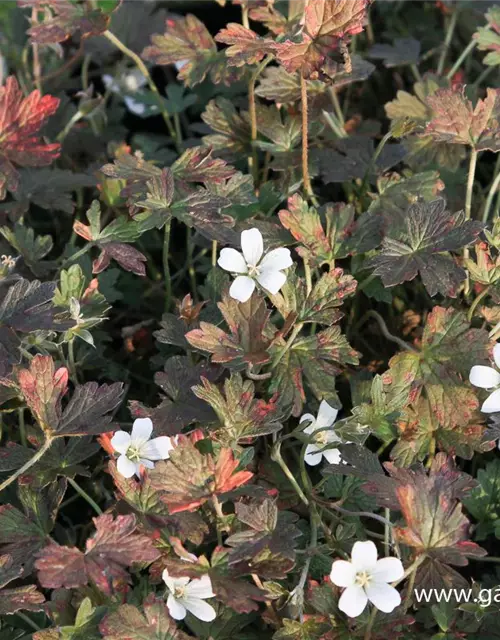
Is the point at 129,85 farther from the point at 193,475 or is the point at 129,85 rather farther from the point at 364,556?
the point at 364,556

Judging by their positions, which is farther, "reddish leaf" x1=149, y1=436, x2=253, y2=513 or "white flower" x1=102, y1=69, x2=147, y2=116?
"white flower" x1=102, y1=69, x2=147, y2=116

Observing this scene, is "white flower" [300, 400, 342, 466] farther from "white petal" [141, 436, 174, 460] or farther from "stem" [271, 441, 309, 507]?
"white petal" [141, 436, 174, 460]

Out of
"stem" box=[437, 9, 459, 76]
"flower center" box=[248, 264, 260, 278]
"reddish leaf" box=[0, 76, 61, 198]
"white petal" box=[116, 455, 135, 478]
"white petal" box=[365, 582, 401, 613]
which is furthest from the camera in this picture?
"stem" box=[437, 9, 459, 76]

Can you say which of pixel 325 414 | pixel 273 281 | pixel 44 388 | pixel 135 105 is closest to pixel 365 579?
pixel 325 414

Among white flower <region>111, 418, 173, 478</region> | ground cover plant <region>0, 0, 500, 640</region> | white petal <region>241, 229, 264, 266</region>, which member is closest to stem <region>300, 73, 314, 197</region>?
ground cover plant <region>0, 0, 500, 640</region>

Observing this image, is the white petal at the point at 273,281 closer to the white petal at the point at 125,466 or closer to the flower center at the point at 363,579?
the white petal at the point at 125,466

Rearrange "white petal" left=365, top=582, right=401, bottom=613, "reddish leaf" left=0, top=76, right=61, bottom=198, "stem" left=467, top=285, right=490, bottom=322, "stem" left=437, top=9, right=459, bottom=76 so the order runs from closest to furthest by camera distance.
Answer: "white petal" left=365, top=582, right=401, bottom=613 < "stem" left=467, top=285, right=490, bottom=322 < "reddish leaf" left=0, top=76, right=61, bottom=198 < "stem" left=437, top=9, right=459, bottom=76

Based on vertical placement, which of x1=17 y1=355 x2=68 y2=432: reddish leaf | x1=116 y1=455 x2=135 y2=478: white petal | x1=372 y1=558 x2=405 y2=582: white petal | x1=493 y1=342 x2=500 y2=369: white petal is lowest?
x1=372 y1=558 x2=405 y2=582: white petal
